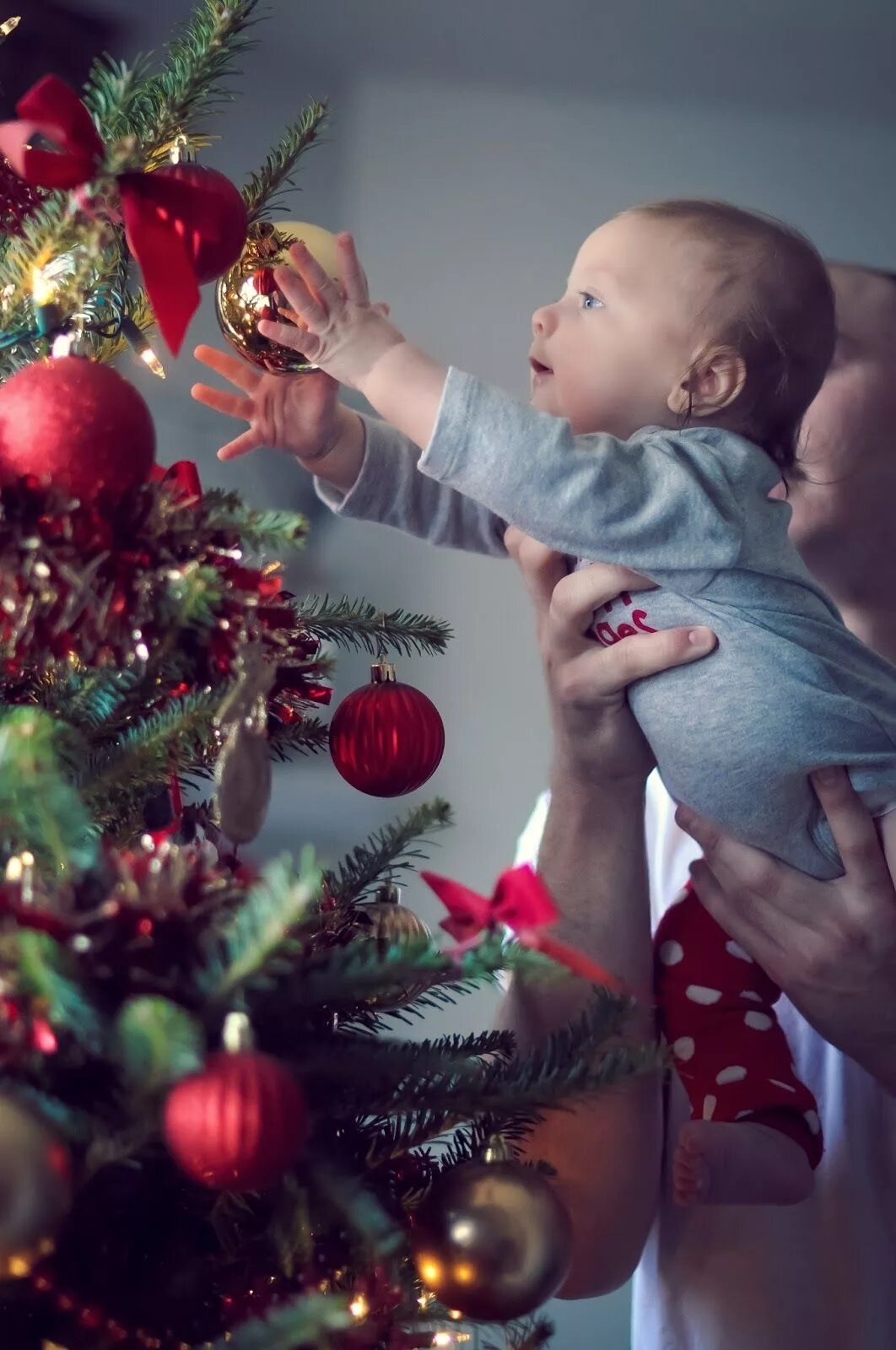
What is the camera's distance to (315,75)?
1.94 meters

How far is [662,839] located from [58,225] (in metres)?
0.90

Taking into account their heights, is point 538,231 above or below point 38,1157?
above

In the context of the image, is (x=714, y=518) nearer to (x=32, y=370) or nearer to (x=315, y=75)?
(x=32, y=370)

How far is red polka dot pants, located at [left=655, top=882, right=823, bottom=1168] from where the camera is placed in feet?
3.11

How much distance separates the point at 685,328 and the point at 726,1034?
0.56 m

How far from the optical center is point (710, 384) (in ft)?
3.16

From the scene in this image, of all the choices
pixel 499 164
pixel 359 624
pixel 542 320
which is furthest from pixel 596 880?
pixel 499 164

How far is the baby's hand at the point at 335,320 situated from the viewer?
0.75 metres

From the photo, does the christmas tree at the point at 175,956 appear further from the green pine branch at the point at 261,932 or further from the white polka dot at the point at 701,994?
the white polka dot at the point at 701,994

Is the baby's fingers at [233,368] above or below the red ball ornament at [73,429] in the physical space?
above

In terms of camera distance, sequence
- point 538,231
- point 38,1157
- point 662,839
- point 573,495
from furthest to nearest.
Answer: point 538,231 → point 662,839 → point 573,495 → point 38,1157

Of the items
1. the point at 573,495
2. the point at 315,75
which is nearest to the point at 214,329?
the point at 315,75

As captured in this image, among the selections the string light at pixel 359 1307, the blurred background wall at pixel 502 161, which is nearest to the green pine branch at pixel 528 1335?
the string light at pixel 359 1307

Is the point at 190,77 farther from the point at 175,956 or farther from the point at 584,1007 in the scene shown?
the point at 584,1007
